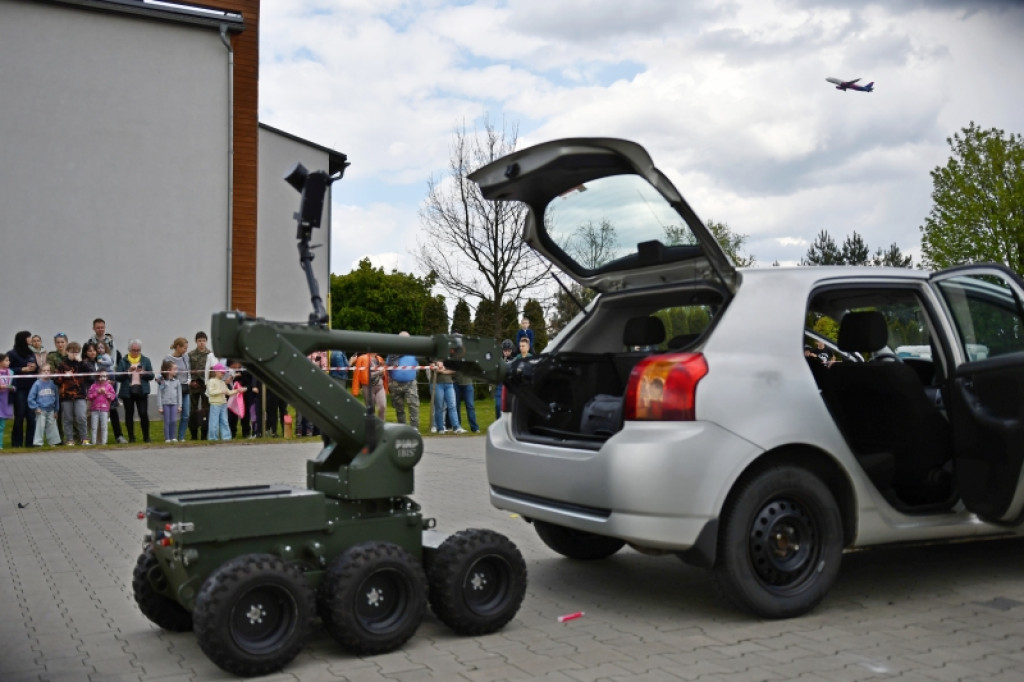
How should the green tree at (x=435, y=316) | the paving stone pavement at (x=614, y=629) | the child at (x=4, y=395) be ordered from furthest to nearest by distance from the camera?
the green tree at (x=435, y=316) < the child at (x=4, y=395) < the paving stone pavement at (x=614, y=629)

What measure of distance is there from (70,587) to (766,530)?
4091 mm

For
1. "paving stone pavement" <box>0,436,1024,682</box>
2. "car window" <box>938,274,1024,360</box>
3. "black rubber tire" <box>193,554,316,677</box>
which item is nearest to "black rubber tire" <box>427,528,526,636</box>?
"paving stone pavement" <box>0,436,1024,682</box>

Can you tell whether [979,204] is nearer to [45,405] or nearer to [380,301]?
[45,405]

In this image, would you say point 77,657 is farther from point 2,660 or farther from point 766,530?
point 766,530

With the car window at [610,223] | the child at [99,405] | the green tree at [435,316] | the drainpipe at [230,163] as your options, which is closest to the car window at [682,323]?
the car window at [610,223]

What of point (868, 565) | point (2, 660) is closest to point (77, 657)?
point (2, 660)

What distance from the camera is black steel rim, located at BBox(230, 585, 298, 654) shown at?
14.2 ft

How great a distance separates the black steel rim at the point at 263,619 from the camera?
432 centimetres

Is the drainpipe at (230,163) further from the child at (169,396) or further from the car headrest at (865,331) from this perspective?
the car headrest at (865,331)

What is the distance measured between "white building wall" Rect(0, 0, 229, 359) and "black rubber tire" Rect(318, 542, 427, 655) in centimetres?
2227

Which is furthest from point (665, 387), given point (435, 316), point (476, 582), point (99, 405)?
point (435, 316)

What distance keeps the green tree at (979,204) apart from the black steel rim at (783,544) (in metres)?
29.6

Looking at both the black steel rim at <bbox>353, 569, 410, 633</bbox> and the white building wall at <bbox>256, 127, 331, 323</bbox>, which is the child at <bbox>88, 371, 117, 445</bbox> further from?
the white building wall at <bbox>256, 127, 331, 323</bbox>

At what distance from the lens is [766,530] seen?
514cm
